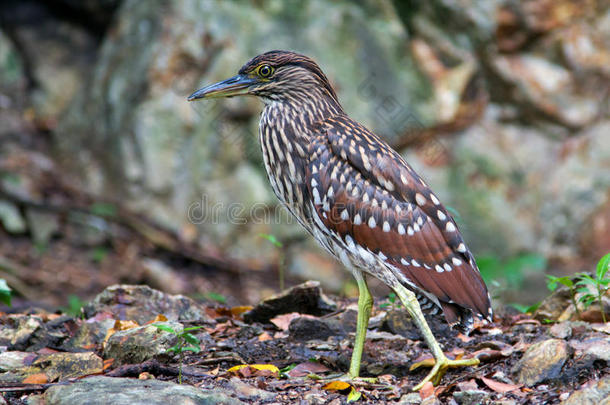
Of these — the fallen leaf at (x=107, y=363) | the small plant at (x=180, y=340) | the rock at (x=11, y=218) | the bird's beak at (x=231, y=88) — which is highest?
the rock at (x=11, y=218)

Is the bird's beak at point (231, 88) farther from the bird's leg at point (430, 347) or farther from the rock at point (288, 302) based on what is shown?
the bird's leg at point (430, 347)

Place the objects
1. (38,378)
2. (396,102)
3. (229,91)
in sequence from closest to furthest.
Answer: (38,378)
(229,91)
(396,102)

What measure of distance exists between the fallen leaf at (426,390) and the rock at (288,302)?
1548 mm

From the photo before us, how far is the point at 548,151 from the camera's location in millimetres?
9328

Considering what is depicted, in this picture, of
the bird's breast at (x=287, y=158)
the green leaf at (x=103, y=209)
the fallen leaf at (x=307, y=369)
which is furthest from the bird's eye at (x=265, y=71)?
the green leaf at (x=103, y=209)

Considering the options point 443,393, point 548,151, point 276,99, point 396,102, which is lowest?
point 443,393

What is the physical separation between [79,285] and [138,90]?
292cm

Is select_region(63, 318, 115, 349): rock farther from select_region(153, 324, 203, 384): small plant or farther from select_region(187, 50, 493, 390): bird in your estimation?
select_region(187, 50, 493, 390): bird

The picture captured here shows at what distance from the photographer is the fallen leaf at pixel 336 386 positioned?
3.73 m

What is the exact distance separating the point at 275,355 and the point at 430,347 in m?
1.12

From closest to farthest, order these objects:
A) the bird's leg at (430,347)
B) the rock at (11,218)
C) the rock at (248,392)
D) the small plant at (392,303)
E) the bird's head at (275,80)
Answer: the rock at (248,392)
the bird's leg at (430,347)
the small plant at (392,303)
the bird's head at (275,80)
the rock at (11,218)

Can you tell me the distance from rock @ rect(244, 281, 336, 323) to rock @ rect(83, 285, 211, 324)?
39 centimetres

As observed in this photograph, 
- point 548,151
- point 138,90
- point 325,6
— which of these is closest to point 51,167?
point 138,90

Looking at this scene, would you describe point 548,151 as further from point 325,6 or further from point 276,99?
point 276,99
